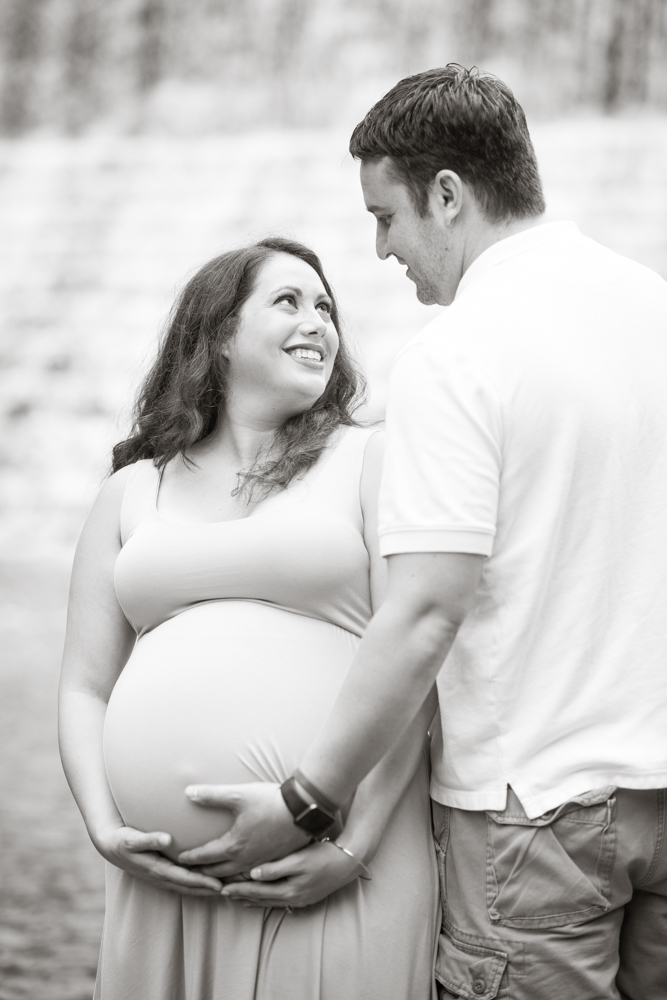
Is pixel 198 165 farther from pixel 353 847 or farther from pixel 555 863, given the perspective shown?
pixel 555 863

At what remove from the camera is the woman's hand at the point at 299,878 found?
3.26 feet

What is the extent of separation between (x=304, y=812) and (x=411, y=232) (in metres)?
0.61

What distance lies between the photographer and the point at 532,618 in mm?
909

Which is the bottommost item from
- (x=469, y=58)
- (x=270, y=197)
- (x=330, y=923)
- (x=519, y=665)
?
(x=330, y=923)

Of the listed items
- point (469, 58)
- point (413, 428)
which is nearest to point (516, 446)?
point (413, 428)

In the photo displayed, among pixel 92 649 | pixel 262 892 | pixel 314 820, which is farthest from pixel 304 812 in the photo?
pixel 92 649

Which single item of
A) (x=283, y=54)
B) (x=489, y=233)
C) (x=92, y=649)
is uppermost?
(x=283, y=54)

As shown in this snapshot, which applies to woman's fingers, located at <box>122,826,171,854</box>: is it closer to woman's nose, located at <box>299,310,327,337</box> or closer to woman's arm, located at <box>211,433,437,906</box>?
woman's arm, located at <box>211,433,437,906</box>

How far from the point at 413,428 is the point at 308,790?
0.35 meters

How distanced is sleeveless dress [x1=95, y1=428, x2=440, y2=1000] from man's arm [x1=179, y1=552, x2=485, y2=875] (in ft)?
0.52

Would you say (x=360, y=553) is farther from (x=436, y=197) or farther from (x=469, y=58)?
(x=469, y=58)

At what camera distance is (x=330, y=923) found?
1.05m

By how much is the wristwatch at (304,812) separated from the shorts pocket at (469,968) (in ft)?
0.57

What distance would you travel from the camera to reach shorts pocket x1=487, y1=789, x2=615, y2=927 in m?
0.90
